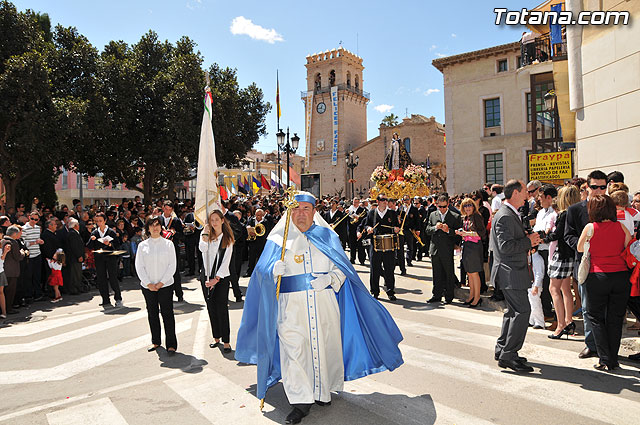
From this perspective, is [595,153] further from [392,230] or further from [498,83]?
[498,83]

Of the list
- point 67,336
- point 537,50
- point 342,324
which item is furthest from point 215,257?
point 537,50

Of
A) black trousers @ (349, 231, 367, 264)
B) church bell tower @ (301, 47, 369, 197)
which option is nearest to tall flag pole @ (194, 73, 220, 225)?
black trousers @ (349, 231, 367, 264)

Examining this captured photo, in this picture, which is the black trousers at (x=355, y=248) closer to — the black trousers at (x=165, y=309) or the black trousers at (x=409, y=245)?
the black trousers at (x=409, y=245)

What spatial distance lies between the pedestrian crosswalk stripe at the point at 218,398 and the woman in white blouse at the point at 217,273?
1.05 meters

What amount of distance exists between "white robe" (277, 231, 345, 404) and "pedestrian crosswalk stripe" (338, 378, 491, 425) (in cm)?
32

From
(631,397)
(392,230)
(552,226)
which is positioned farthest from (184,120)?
(631,397)

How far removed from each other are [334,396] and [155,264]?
311 centimetres

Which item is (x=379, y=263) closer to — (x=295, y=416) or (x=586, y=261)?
(x=586, y=261)

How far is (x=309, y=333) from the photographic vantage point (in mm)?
4180

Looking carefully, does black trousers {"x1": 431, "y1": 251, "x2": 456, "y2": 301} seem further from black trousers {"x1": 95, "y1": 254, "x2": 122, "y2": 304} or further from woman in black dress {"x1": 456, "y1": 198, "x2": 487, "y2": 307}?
black trousers {"x1": 95, "y1": 254, "x2": 122, "y2": 304}

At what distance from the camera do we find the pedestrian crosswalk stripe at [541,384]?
4002mm

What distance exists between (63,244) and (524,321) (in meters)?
10.2

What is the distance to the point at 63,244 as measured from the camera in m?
11.1

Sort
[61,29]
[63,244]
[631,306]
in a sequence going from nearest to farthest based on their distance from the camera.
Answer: [631,306] < [63,244] < [61,29]
